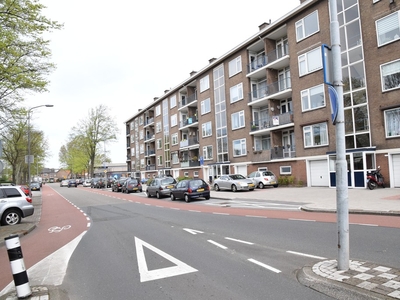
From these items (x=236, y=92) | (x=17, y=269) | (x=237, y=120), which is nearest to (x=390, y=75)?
(x=237, y=120)

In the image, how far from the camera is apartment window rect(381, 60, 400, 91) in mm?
18359

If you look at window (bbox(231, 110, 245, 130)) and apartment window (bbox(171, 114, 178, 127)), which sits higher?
apartment window (bbox(171, 114, 178, 127))

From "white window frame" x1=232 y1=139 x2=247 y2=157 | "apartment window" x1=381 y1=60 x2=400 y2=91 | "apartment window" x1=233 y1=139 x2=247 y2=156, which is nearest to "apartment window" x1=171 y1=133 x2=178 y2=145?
"white window frame" x1=232 y1=139 x2=247 y2=157

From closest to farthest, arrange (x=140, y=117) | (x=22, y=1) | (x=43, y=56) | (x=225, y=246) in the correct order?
1. (x=225, y=246)
2. (x=22, y=1)
3. (x=43, y=56)
4. (x=140, y=117)

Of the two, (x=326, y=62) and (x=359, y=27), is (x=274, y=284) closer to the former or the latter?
(x=326, y=62)

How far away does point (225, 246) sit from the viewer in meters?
7.09

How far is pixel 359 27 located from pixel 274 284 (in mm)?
21191

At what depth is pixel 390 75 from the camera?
61.5ft

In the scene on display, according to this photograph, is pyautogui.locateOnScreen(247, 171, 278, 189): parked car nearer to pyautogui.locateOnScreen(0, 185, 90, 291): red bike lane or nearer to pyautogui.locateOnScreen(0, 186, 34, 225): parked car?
pyautogui.locateOnScreen(0, 185, 90, 291): red bike lane

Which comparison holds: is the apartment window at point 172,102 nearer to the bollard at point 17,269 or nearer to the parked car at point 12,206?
the parked car at point 12,206

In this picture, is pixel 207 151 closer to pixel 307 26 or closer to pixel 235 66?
pixel 235 66

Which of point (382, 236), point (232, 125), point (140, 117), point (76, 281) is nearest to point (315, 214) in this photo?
point (382, 236)

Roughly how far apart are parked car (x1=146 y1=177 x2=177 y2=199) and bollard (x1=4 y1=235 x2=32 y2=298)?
19.1 meters

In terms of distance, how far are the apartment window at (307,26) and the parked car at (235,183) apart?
1242 cm
